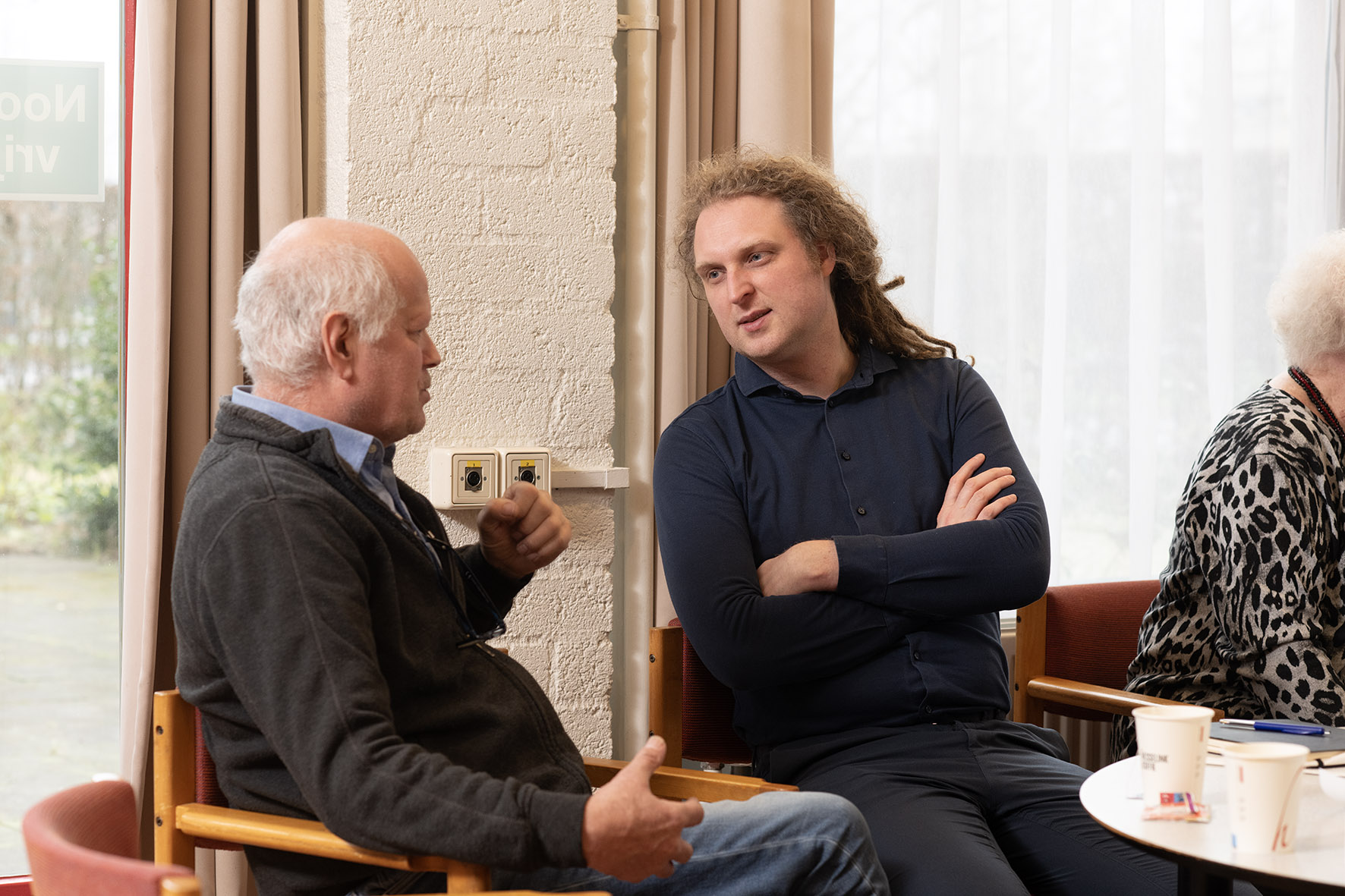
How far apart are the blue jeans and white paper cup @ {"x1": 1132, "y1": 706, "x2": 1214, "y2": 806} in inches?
12.8

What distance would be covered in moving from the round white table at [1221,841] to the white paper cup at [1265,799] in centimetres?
1

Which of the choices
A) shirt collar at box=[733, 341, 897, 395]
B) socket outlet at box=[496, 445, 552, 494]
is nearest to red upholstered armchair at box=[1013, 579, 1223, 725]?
shirt collar at box=[733, 341, 897, 395]

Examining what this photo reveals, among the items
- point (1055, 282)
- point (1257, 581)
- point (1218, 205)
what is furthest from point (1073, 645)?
point (1218, 205)

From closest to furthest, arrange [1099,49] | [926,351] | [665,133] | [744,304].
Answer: [744,304] → [926,351] → [665,133] → [1099,49]

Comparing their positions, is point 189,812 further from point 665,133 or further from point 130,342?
point 665,133

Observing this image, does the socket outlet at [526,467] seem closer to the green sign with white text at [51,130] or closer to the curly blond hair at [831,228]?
the curly blond hair at [831,228]

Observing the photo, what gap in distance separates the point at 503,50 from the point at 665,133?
427mm

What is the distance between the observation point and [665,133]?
2439 millimetres

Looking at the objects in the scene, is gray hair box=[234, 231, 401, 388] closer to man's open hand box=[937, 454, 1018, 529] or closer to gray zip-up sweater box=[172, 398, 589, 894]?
gray zip-up sweater box=[172, 398, 589, 894]

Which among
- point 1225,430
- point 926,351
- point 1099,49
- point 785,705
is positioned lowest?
point 785,705

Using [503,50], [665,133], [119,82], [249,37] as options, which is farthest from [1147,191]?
[119,82]

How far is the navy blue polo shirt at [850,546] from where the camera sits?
1767 mm

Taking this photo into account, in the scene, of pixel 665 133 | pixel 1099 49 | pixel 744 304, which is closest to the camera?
pixel 744 304

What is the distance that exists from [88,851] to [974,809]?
1151mm
